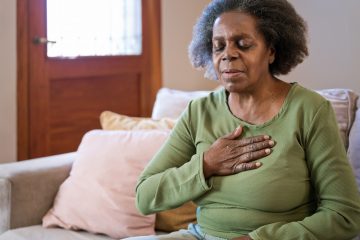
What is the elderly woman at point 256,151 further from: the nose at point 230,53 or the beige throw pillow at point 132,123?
the beige throw pillow at point 132,123

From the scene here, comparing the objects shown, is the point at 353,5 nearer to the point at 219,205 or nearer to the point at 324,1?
the point at 324,1

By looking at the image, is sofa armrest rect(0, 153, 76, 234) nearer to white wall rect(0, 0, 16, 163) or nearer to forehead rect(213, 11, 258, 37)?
white wall rect(0, 0, 16, 163)

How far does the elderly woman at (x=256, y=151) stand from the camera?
5.04ft

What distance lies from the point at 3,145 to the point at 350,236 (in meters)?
1.78

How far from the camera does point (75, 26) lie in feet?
10.3

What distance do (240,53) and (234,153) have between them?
10.4 inches

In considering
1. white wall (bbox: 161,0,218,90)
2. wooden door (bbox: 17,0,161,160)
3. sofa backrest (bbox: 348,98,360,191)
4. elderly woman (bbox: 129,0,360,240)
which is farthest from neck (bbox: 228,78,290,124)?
white wall (bbox: 161,0,218,90)

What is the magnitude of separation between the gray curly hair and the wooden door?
4.32 ft

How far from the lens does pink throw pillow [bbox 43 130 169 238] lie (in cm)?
216

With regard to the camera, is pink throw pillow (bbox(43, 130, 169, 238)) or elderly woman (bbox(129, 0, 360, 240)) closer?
elderly woman (bbox(129, 0, 360, 240))

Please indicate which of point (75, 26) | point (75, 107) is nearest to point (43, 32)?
point (75, 26)

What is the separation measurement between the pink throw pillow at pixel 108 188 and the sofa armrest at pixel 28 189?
1.8 inches

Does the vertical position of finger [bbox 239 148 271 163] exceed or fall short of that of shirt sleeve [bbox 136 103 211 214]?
it exceeds it

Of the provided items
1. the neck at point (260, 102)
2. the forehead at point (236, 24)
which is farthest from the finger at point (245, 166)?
the forehead at point (236, 24)
